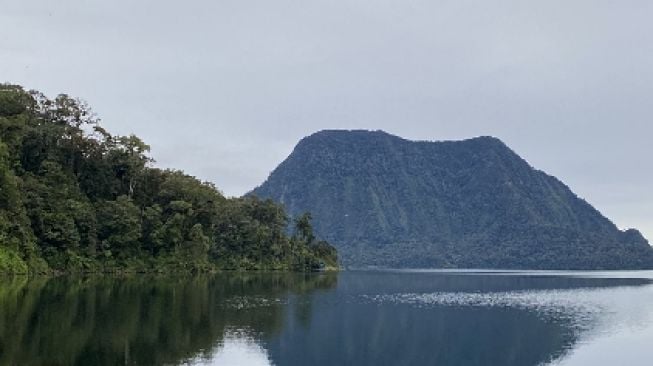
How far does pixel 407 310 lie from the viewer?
4534 cm

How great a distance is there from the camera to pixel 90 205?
79.5 metres

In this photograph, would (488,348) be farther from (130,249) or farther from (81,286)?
(130,249)

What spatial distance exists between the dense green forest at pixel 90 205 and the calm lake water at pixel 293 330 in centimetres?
1959

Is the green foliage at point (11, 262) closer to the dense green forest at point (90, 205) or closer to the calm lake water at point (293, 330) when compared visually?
the dense green forest at point (90, 205)

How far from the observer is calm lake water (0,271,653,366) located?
24.2m

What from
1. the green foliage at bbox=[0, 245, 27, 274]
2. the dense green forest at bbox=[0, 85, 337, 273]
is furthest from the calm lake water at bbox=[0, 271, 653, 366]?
the dense green forest at bbox=[0, 85, 337, 273]

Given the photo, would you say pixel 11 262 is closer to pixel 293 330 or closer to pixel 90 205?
pixel 90 205

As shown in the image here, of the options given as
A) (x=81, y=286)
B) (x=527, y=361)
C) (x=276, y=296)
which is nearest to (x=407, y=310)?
(x=276, y=296)

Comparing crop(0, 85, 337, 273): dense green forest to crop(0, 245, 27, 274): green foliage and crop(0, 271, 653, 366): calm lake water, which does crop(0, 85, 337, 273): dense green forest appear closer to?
crop(0, 245, 27, 274): green foliage

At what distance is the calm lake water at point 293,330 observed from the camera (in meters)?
24.2

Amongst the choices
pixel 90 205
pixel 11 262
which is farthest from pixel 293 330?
pixel 90 205

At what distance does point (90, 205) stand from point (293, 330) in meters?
54.4

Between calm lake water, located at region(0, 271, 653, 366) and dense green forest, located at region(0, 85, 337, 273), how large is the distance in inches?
771

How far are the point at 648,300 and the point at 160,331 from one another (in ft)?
157
